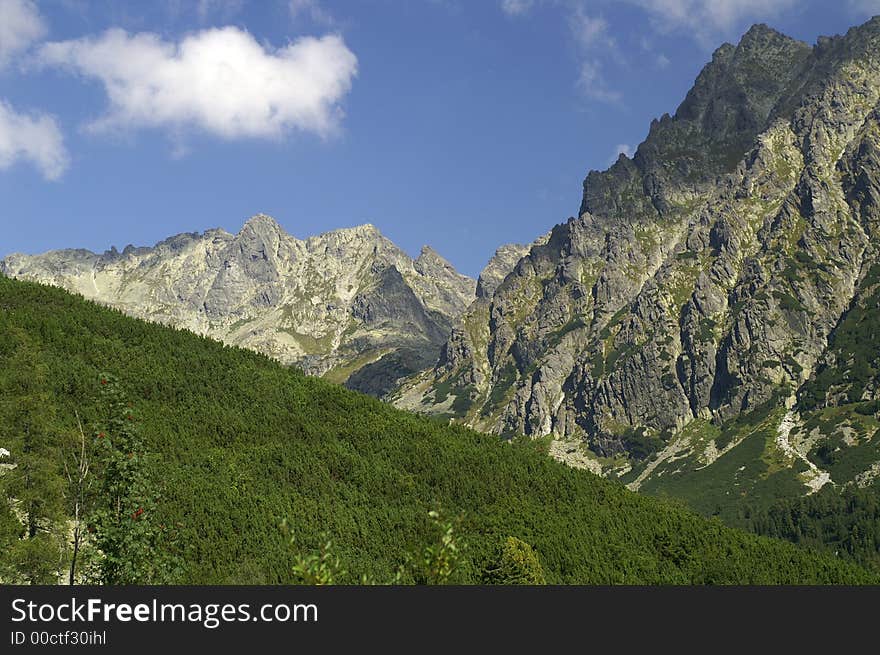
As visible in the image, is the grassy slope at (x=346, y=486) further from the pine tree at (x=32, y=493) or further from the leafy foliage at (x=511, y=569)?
the pine tree at (x=32, y=493)

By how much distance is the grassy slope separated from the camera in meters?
129

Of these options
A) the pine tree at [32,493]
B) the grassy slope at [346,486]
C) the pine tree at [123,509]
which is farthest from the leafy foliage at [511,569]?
the pine tree at [32,493]

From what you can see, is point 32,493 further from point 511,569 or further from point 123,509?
point 511,569

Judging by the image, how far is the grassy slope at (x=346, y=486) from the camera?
12900 cm

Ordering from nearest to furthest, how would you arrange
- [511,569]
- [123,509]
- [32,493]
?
[123,509] < [32,493] < [511,569]

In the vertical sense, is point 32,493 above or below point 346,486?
below

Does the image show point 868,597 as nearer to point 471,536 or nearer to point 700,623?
point 700,623

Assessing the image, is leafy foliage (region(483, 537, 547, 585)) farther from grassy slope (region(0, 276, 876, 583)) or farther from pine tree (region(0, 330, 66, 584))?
pine tree (region(0, 330, 66, 584))

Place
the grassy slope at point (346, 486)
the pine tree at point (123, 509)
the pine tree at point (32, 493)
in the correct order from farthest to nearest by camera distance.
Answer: the grassy slope at point (346, 486) → the pine tree at point (32, 493) → the pine tree at point (123, 509)

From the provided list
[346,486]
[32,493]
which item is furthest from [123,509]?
[346,486]

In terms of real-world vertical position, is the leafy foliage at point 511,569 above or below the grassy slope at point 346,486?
below

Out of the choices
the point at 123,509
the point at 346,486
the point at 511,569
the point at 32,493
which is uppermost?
the point at 346,486

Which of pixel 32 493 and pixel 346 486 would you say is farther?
pixel 346 486

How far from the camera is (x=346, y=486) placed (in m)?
156
